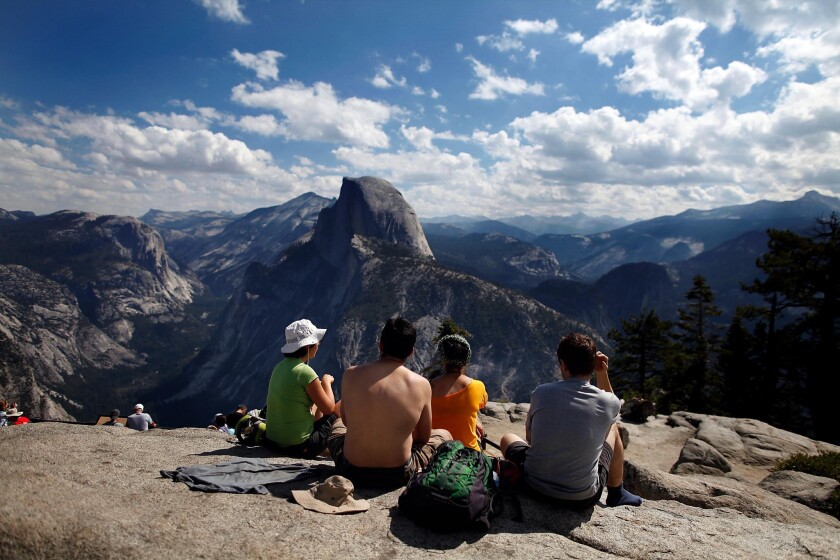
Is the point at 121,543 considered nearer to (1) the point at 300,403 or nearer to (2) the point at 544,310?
(1) the point at 300,403

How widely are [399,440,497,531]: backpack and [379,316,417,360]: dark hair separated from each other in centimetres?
146

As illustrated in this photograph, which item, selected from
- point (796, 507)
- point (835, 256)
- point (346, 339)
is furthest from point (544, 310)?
point (796, 507)

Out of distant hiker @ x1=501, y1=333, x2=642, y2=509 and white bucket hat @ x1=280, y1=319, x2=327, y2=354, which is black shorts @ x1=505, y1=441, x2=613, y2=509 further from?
white bucket hat @ x1=280, y1=319, x2=327, y2=354

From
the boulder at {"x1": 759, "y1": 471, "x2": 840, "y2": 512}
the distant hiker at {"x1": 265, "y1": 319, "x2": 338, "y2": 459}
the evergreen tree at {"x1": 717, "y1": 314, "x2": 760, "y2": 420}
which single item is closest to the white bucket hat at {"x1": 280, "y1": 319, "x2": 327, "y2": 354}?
the distant hiker at {"x1": 265, "y1": 319, "x2": 338, "y2": 459}

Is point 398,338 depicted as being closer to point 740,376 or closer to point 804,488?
point 804,488

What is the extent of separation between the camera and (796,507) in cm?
881

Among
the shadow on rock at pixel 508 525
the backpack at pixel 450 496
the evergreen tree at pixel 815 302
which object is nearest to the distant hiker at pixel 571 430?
the shadow on rock at pixel 508 525

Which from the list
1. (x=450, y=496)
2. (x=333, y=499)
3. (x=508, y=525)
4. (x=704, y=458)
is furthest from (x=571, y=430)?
(x=704, y=458)

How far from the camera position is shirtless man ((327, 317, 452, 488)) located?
5719 mm

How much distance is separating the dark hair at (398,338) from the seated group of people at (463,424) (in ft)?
0.05

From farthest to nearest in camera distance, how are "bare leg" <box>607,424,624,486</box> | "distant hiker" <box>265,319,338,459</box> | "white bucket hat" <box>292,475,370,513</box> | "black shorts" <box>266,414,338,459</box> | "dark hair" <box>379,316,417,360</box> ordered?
"black shorts" <box>266,414,338,459</box> < "distant hiker" <box>265,319,338,459</box> < "bare leg" <box>607,424,624,486</box> < "dark hair" <box>379,316,417,360</box> < "white bucket hat" <box>292,475,370,513</box>

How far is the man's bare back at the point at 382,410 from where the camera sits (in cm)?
570

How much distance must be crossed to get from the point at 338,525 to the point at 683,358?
3839 cm

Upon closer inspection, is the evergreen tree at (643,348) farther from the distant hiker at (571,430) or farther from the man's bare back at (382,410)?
the man's bare back at (382,410)
